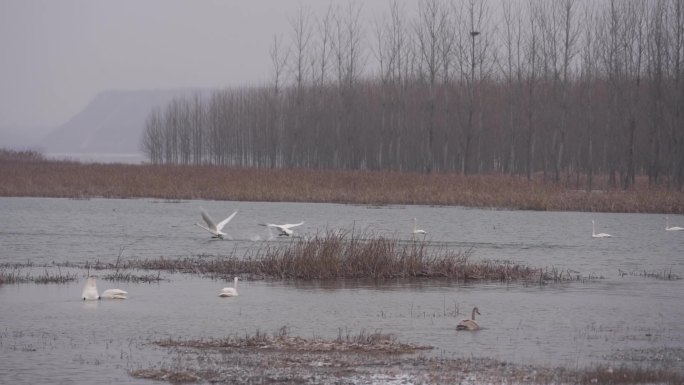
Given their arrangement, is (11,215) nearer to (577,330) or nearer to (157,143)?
(577,330)

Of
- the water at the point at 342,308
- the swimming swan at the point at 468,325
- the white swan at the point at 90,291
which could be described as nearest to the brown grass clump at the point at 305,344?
the water at the point at 342,308

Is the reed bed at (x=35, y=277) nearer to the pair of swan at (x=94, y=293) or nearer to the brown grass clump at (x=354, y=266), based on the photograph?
the brown grass clump at (x=354, y=266)

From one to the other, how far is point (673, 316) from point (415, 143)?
206 feet

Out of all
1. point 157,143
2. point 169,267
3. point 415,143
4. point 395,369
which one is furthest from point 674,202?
point 157,143

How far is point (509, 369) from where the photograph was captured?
11016mm

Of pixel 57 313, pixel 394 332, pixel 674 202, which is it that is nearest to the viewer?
pixel 394 332

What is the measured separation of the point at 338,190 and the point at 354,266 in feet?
76.4

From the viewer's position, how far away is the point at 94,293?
15.7 m

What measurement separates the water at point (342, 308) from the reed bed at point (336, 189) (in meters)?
9.11

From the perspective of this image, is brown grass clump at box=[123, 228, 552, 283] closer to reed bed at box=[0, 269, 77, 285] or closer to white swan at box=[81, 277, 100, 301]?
reed bed at box=[0, 269, 77, 285]

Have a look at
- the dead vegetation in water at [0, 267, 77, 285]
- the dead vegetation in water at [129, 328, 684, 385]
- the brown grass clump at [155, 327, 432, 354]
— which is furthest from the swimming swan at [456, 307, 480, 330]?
the dead vegetation in water at [0, 267, 77, 285]

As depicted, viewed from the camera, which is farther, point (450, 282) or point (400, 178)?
point (400, 178)

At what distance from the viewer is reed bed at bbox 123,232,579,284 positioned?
63.4 feet

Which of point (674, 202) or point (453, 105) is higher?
point (453, 105)
